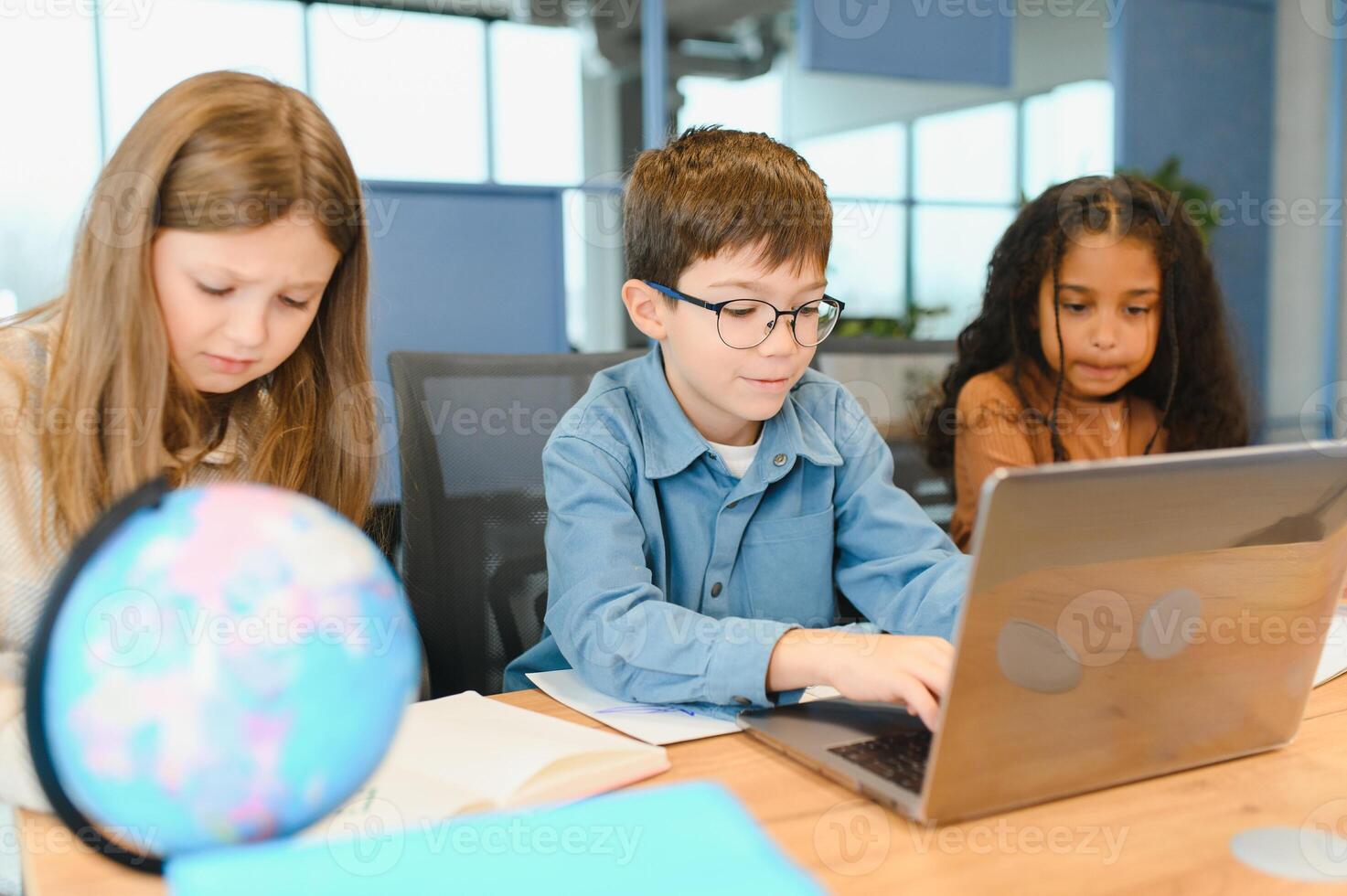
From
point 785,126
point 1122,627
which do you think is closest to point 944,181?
point 785,126

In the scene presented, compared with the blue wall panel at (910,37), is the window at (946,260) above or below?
below

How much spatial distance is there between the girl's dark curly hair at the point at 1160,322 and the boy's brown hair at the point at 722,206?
2.07 feet

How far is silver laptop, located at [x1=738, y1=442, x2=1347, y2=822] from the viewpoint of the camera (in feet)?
2.15

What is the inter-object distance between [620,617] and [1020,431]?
963 millimetres

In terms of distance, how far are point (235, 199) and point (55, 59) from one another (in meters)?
3.37

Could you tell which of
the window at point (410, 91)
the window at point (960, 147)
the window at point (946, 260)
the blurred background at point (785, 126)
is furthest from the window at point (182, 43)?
the window at point (960, 147)

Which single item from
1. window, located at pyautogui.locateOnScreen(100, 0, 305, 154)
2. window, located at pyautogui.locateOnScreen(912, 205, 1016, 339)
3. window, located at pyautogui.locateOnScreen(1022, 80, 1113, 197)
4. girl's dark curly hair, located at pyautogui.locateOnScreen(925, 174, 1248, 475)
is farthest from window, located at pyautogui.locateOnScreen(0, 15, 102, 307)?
window, located at pyautogui.locateOnScreen(1022, 80, 1113, 197)

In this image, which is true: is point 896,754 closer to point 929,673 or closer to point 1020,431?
point 929,673

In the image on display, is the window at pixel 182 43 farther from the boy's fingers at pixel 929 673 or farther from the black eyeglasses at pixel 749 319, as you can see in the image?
the boy's fingers at pixel 929 673

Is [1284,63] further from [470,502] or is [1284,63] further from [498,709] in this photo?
[498,709]

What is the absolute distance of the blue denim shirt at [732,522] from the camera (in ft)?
3.85

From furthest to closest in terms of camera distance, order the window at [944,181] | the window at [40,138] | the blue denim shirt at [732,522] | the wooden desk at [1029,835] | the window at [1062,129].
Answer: the window at [1062,129]
the window at [944,181]
the window at [40,138]
the blue denim shirt at [732,522]
the wooden desk at [1029,835]

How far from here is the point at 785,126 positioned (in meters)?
5.96

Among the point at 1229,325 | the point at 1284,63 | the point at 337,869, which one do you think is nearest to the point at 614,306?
the point at 1284,63
